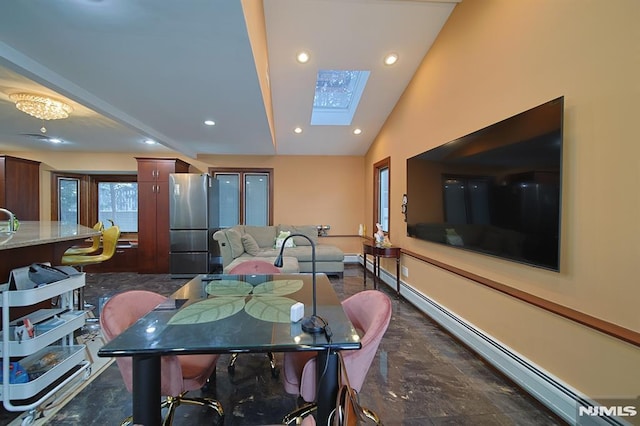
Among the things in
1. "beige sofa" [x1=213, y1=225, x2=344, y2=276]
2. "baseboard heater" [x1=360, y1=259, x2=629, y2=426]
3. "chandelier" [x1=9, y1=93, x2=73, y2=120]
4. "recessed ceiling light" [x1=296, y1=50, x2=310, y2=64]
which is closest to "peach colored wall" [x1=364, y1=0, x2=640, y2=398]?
"baseboard heater" [x1=360, y1=259, x2=629, y2=426]

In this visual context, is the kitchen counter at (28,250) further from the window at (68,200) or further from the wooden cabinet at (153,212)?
the window at (68,200)

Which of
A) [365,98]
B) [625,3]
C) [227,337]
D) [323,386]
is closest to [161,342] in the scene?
[227,337]

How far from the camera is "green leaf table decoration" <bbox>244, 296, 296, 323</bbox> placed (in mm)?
1329

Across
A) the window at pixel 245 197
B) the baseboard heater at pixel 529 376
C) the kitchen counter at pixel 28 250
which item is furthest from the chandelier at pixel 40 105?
the baseboard heater at pixel 529 376

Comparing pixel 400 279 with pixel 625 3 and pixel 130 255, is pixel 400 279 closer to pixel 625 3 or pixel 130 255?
pixel 625 3

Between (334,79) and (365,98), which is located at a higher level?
(334,79)

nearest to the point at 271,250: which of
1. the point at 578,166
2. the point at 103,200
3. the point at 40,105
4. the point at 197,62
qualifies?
the point at 197,62

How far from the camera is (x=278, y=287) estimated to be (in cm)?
189

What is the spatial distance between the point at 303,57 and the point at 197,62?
1.48 m

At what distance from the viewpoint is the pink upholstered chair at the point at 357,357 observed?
124cm

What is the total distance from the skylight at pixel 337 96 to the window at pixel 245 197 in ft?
6.08

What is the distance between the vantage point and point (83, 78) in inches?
97.0

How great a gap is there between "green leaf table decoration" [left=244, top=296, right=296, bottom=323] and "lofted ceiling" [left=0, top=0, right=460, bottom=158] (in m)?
1.84

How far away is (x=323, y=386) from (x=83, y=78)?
3263 mm
